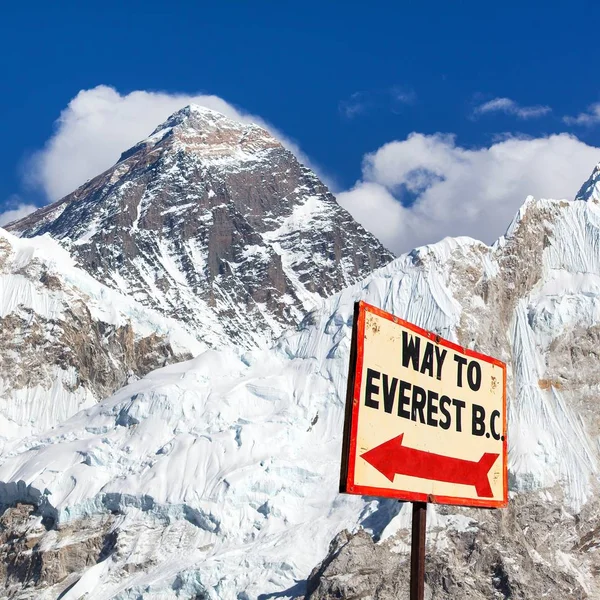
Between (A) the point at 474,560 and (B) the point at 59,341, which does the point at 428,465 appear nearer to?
(A) the point at 474,560

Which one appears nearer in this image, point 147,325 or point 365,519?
point 365,519

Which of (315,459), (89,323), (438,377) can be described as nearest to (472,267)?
(315,459)

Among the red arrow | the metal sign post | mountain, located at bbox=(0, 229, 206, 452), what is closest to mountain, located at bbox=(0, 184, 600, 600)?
mountain, located at bbox=(0, 229, 206, 452)

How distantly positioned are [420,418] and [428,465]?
0.60 m

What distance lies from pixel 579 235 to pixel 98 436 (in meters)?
45.3

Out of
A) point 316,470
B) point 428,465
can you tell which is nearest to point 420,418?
point 428,465

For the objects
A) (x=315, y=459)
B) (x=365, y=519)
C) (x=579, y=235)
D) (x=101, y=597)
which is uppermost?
(x=579, y=235)

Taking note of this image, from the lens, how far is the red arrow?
11766 mm

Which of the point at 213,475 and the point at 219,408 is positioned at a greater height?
the point at 219,408

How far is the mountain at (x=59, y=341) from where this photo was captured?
118m

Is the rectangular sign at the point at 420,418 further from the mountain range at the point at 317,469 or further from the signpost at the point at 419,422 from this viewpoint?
the mountain range at the point at 317,469

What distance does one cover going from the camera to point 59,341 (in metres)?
124

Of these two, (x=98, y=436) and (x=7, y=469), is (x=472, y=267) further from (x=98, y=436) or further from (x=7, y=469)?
(x=7, y=469)

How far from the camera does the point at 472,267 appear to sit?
85.8 m
